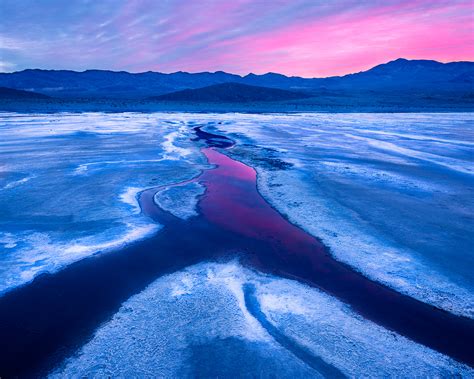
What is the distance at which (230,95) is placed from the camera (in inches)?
2963

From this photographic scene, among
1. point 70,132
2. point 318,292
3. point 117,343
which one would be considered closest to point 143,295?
point 117,343

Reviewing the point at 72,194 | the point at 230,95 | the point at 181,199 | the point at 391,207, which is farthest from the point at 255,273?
the point at 230,95

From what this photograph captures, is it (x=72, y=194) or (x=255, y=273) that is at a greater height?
(x=72, y=194)

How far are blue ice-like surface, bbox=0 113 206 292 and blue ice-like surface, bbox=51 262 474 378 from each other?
1900 mm

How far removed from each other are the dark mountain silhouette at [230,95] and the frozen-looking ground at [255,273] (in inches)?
2375

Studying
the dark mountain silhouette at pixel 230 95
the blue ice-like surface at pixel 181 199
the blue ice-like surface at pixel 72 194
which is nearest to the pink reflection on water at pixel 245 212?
the blue ice-like surface at pixel 181 199

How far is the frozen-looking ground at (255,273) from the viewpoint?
142 inches

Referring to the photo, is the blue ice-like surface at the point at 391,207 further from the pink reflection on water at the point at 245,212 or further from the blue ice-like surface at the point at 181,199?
the blue ice-like surface at the point at 181,199

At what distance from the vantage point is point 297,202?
816 cm

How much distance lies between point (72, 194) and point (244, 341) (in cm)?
631

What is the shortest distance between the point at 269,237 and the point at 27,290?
381cm

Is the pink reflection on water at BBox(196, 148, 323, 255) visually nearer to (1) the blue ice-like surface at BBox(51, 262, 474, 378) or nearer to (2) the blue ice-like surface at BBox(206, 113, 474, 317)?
(2) the blue ice-like surface at BBox(206, 113, 474, 317)

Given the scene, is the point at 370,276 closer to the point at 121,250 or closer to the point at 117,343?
the point at 117,343

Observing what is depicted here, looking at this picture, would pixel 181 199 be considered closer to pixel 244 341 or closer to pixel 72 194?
pixel 72 194
